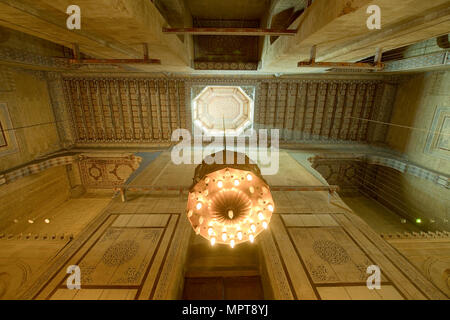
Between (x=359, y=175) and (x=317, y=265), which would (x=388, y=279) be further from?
(x=359, y=175)

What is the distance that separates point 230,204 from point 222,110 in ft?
28.7

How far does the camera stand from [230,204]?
94.3 inches

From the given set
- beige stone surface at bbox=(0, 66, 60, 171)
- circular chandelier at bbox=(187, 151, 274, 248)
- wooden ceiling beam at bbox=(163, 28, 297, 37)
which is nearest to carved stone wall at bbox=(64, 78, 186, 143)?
beige stone surface at bbox=(0, 66, 60, 171)

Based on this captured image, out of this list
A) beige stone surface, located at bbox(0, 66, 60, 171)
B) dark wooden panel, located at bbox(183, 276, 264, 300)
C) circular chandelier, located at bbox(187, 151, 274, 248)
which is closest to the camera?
circular chandelier, located at bbox(187, 151, 274, 248)

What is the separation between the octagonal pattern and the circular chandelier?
6.86 m

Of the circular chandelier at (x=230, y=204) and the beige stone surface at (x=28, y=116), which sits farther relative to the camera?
the beige stone surface at (x=28, y=116)

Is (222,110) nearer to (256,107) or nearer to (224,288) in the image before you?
(256,107)

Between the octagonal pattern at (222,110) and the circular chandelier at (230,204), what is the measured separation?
6.86 m

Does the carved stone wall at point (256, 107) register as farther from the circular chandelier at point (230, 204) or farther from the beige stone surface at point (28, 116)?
the circular chandelier at point (230, 204)

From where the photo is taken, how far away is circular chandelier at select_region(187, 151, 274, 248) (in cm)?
239

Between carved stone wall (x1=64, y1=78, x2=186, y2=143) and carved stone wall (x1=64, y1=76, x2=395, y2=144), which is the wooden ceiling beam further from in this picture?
carved stone wall (x1=64, y1=78, x2=186, y2=143)

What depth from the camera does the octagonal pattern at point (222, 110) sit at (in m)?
9.15

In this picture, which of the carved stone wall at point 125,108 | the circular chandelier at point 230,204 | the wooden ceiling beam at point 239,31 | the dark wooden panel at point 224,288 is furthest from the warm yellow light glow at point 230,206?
the carved stone wall at point 125,108

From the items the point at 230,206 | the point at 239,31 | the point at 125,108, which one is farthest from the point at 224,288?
the point at 125,108
